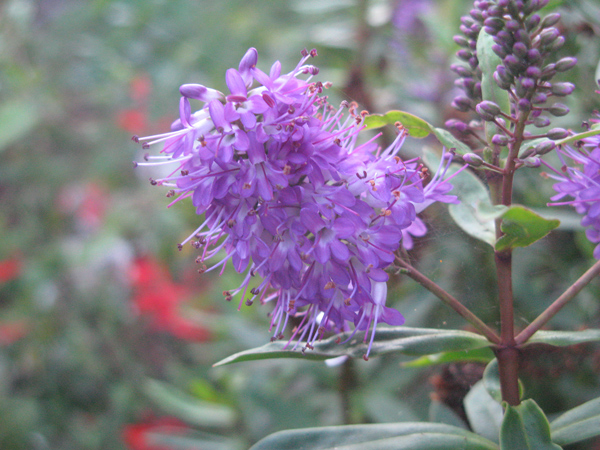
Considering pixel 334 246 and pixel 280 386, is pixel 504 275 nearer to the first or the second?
pixel 334 246

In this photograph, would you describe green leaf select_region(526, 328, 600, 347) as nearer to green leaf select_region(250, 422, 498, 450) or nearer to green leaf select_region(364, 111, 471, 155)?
green leaf select_region(250, 422, 498, 450)

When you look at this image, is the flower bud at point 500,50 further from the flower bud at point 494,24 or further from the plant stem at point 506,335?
the plant stem at point 506,335

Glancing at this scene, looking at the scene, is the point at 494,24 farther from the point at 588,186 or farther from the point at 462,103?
the point at 588,186

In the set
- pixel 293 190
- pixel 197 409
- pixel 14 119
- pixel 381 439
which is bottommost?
pixel 197 409

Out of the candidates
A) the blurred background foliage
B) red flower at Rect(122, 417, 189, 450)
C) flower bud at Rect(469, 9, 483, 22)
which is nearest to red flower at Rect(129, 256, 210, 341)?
the blurred background foliage

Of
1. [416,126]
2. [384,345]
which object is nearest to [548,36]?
[416,126]

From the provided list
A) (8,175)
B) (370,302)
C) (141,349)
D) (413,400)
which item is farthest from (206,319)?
(370,302)
